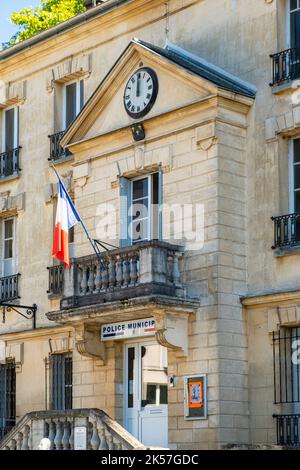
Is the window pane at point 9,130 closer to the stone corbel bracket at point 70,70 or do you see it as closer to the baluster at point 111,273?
the stone corbel bracket at point 70,70

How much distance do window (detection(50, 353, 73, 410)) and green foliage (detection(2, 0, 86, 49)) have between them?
14634mm

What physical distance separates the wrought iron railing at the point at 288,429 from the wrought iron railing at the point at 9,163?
399 inches

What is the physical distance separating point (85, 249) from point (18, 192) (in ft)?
14.8

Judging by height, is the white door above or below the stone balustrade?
below

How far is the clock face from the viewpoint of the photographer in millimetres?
22736

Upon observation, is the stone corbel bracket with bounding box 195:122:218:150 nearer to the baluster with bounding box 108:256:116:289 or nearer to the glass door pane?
the baluster with bounding box 108:256:116:289

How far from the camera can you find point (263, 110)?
71.5 feet

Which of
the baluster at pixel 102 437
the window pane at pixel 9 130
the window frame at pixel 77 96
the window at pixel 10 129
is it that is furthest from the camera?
the window pane at pixel 9 130

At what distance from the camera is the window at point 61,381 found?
25.3 metres

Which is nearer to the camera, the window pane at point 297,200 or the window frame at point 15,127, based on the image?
the window pane at point 297,200

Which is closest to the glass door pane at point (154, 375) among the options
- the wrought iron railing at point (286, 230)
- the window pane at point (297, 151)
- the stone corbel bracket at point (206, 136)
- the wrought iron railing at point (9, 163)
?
the wrought iron railing at point (286, 230)

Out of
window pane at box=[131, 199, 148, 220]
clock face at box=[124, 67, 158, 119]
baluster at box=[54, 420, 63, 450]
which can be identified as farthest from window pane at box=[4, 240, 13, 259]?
baluster at box=[54, 420, 63, 450]
